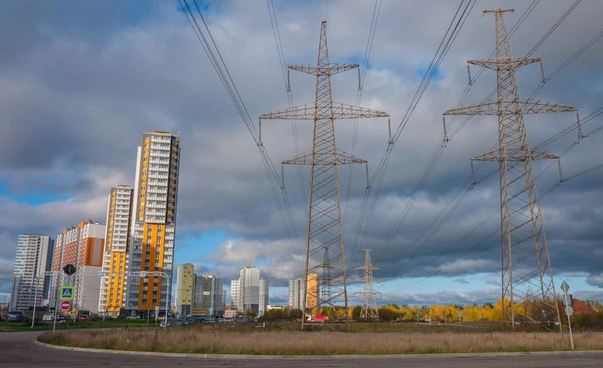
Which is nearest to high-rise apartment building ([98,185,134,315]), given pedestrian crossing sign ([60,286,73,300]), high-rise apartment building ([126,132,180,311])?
high-rise apartment building ([126,132,180,311])

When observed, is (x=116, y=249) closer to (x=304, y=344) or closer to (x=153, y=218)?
(x=153, y=218)

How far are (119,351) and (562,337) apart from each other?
2928cm

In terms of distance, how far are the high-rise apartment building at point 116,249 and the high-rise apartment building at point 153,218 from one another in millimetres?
7060

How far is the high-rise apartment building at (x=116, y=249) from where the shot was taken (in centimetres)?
15925

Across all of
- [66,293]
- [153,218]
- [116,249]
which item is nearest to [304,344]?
[66,293]

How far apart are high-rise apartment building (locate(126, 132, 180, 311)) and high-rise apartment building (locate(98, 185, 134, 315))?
706 centimetres

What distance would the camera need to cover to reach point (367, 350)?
93.8 ft

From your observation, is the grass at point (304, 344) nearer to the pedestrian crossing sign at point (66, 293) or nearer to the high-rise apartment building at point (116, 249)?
the pedestrian crossing sign at point (66, 293)

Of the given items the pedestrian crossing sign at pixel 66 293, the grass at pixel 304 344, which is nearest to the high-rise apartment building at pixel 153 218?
the pedestrian crossing sign at pixel 66 293

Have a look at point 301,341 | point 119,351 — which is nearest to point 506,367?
point 301,341

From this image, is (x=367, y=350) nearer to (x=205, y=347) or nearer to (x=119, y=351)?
(x=205, y=347)

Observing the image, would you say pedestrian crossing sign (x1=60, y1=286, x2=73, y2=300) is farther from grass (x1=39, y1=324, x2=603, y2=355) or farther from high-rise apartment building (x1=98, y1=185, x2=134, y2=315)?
high-rise apartment building (x1=98, y1=185, x2=134, y2=315)

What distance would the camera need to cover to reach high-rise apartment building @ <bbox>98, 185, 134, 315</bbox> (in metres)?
159

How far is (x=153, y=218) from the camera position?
511ft
